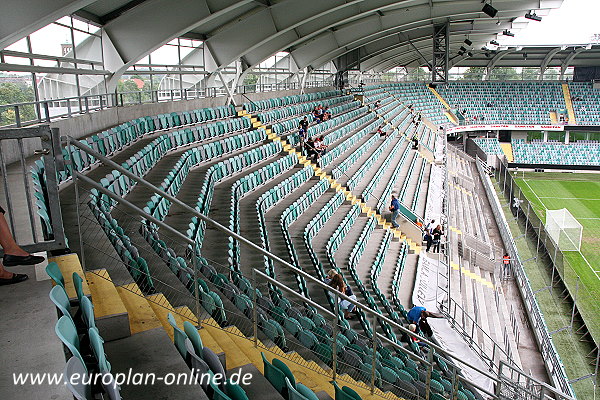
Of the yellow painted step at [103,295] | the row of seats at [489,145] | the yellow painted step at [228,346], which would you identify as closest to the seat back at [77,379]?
the yellow painted step at [103,295]

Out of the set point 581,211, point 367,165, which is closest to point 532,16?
point 581,211

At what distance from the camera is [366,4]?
19.8 metres

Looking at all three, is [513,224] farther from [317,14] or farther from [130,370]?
[130,370]

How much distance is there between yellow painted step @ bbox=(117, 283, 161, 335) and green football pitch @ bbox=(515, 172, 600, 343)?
12726 mm

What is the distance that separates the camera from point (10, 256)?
141 inches

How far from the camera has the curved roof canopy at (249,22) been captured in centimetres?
1026

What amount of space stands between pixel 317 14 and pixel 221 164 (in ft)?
24.4

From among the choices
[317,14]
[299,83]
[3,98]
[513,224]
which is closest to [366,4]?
[317,14]

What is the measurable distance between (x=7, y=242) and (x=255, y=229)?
5.55 meters

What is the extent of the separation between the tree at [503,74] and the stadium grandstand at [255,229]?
1962 centimetres

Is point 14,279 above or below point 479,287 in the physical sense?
above

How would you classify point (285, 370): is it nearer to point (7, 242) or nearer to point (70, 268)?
point (70, 268)

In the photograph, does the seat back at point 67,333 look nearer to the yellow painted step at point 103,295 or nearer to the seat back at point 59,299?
the seat back at point 59,299

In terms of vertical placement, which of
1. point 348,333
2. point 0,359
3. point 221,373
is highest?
point 0,359
